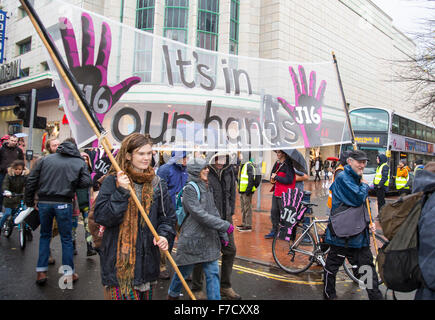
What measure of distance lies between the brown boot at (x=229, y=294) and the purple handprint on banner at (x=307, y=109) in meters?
2.37

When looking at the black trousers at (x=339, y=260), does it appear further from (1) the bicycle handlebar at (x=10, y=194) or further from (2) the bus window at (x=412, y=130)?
(2) the bus window at (x=412, y=130)

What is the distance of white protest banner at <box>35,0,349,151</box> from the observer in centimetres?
305

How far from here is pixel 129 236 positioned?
2.42 meters

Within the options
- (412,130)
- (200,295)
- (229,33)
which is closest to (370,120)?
(412,130)

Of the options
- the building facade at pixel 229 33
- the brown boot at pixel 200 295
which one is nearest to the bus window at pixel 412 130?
the building facade at pixel 229 33

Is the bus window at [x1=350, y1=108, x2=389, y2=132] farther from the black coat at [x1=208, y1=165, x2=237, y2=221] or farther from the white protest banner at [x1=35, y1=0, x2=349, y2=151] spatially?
the black coat at [x1=208, y1=165, x2=237, y2=221]

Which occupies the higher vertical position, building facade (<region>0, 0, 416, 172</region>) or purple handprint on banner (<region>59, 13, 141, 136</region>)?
building facade (<region>0, 0, 416, 172</region>)

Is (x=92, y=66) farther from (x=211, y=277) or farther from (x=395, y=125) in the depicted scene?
(x=395, y=125)

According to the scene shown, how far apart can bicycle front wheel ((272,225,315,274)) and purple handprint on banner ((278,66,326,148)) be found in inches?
56.9

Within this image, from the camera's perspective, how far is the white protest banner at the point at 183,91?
3053mm

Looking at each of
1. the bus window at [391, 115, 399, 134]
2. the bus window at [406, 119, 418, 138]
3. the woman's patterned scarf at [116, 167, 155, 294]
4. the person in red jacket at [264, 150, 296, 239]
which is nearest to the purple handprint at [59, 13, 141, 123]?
the woman's patterned scarf at [116, 167, 155, 294]

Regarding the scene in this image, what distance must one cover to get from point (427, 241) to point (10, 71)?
34066 millimetres

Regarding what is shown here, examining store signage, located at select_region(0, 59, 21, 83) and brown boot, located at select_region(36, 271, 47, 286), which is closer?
brown boot, located at select_region(36, 271, 47, 286)

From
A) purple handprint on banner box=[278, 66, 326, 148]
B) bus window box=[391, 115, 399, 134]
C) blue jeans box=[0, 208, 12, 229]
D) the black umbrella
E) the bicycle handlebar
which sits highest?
bus window box=[391, 115, 399, 134]
